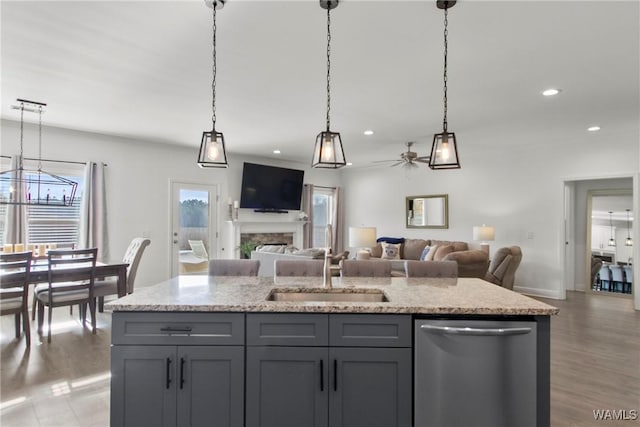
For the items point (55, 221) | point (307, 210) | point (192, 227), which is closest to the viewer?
point (55, 221)

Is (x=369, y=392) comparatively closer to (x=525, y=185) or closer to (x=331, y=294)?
(x=331, y=294)

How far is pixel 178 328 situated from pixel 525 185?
6518mm

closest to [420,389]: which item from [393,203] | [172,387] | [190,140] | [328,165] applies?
[172,387]

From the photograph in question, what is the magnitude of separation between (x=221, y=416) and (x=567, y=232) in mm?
6780

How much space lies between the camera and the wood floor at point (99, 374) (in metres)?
2.40

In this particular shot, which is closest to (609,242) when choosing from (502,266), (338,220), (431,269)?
(502,266)

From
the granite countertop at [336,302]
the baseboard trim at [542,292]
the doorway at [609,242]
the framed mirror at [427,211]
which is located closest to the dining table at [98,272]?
the granite countertop at [336,302]

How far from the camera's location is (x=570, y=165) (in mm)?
6062

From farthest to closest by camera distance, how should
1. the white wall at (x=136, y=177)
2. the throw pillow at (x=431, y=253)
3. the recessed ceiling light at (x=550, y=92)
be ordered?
the throw pillow at (x=431, y=253), the white wall at (x=136, y=177), the recessed ceiling light at (x=550, y=92)

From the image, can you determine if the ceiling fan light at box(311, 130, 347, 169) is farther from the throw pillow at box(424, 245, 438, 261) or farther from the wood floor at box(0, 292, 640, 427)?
the throw pillow at box(424, 245, 438, 261)

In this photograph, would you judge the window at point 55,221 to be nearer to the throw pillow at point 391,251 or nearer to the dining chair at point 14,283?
the dining chair at point 14,283

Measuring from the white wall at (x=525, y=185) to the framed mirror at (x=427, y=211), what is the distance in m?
0.11

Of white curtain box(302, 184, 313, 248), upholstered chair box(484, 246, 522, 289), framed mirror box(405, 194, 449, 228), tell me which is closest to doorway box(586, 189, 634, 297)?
upholstered chair box(484, 246, 522, 289)

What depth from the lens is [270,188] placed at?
306 inches
